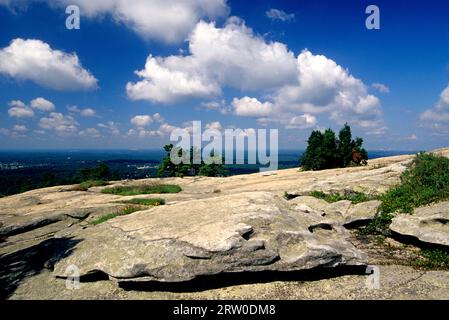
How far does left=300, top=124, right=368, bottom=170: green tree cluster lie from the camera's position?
53.2m

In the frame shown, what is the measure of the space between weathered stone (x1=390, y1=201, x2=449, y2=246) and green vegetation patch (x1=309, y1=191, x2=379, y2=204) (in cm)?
403

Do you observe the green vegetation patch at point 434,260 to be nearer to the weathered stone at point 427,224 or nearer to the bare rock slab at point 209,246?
the weathered stone at point 427,224

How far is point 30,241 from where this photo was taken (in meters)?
17.2

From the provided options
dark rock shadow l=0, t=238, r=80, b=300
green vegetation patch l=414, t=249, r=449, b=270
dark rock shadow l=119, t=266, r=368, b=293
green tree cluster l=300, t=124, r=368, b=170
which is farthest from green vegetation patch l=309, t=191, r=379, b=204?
green tree cluster l=300, t=124, r=368, b=170

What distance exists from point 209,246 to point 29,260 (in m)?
8.77

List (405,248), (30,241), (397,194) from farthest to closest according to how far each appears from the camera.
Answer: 1. (397,194)
2. (30,241)
3. (405,248)

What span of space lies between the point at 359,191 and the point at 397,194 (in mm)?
3360

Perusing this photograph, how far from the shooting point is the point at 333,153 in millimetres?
53562

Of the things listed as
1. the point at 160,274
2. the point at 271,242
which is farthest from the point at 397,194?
the point at 160,274

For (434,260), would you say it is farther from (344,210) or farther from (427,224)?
(344,210)

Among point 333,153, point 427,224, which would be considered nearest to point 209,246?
point 427,224

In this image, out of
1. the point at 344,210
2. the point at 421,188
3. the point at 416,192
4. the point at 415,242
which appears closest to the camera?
the point at 415,242

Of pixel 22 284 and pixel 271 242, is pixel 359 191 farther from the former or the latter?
pixel 22 284
